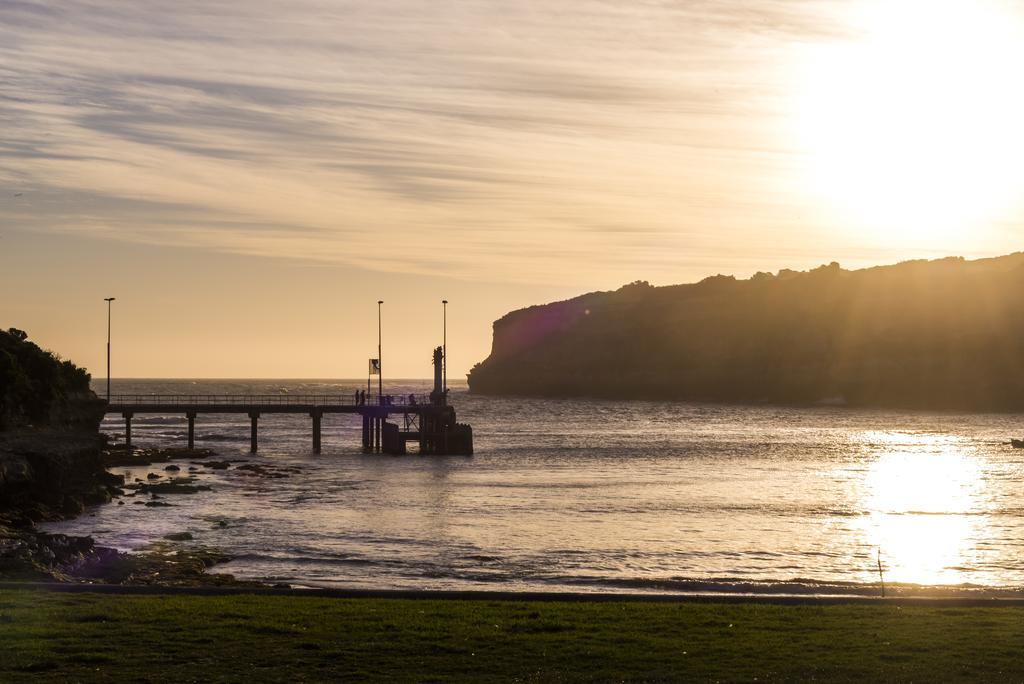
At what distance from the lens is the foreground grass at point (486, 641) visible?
54.4ft

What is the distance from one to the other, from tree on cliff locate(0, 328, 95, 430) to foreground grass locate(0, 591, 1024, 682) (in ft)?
128

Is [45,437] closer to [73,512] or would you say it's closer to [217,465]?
[73,512]

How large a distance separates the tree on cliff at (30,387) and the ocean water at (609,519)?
8922 mm

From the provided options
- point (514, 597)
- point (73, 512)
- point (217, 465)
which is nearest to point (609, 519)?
point (73, 512)

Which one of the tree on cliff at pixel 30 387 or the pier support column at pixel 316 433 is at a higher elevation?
the tree on cliff at pixel 30 387

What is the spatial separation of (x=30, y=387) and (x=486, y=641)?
48787mm

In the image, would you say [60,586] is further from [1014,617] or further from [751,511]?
[751,511]

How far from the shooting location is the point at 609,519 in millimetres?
49594

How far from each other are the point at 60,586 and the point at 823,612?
1446cm

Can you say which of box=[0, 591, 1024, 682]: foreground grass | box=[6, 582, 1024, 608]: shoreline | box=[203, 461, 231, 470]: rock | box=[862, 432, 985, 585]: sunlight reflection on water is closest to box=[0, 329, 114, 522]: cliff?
box=[203, 461, 231, 470]: rock

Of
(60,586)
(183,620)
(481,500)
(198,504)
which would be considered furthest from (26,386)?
(183,620)

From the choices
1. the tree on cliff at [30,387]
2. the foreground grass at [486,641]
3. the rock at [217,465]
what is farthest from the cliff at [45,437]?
the foreground grass at [486,641]

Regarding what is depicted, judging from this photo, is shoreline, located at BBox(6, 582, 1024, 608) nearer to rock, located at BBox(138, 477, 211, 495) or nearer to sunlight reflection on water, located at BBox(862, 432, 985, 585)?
sunlight reflection on water, located at BBox(862, 432, 985, 585)

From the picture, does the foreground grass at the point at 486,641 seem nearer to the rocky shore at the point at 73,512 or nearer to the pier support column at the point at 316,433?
the rocky shore at the point at 73,512
